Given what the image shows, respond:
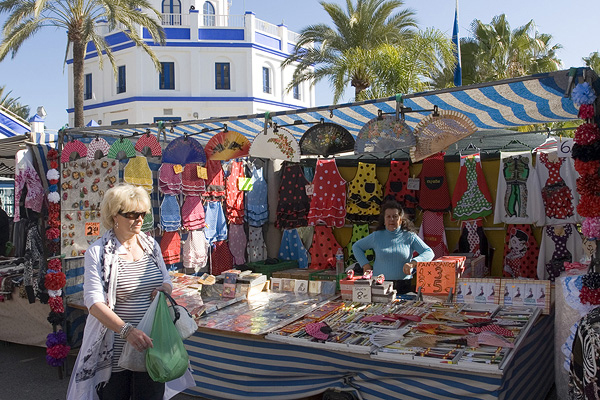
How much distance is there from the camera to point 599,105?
307 cm

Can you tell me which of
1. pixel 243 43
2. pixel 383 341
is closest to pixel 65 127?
pixel 383 341

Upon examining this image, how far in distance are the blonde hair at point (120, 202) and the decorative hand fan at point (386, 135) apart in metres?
2.39

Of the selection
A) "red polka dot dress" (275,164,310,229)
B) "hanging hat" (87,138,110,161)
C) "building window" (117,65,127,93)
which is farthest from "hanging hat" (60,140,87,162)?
"building window" (117,65,127,93)

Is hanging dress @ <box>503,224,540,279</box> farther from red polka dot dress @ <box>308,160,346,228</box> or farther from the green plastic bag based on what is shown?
the green plastic bag

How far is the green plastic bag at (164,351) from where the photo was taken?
2443 millimetres

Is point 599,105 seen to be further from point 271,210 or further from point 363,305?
point 271,210

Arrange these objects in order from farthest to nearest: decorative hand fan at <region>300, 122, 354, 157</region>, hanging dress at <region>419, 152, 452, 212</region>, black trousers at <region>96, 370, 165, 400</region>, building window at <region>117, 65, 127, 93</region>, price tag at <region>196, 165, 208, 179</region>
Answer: building window at <region>117, 65, 127, 93</region> < price tag at <region>196, 165, 208, 179</region> < hanging dress at <region>419, 152, 452, 212</region> < decorative hand fan at <region>300, 122, 354, 157</region> < black trousers at <region>96, 370, 165, 400</region>

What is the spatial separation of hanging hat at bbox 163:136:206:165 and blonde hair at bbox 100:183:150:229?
3.00m

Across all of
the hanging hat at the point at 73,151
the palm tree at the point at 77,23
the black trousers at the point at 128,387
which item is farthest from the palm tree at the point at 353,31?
the black trousers at the point at 128,387

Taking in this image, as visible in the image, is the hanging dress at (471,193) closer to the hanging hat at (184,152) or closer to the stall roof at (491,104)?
the stall roof at (491,104)

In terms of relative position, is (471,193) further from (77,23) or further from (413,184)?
(77,23)

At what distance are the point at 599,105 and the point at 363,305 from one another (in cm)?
217

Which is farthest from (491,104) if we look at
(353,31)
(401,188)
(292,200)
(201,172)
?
(353,31)

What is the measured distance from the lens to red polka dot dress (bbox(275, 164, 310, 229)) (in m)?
7.21
